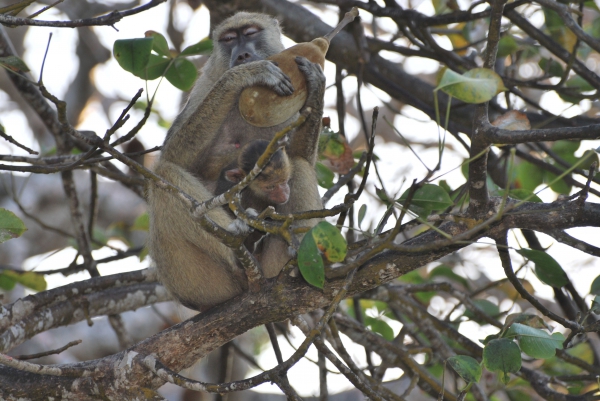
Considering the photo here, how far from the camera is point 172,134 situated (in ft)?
11.9

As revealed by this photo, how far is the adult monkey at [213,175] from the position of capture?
10.4ft

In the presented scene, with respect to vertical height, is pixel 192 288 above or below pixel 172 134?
below

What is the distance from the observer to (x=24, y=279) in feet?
13.8

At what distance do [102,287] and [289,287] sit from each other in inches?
70.5

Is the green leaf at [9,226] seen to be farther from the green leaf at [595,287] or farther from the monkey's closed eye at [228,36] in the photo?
the green leaf at [595,287]

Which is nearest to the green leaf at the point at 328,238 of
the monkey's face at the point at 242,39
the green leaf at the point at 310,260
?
the green leaf at the point at 310,260

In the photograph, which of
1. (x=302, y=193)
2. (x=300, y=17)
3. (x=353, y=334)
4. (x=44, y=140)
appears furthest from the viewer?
(x=44, y=140)

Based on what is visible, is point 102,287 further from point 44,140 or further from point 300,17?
point 44,140

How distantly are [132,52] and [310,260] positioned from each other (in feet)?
4.97

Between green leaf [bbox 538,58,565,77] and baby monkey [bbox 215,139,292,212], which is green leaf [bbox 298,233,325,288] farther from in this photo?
green leaf [bbox 538,58,565,77]

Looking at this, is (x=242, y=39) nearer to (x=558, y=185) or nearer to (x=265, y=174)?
(x=265, y=174)

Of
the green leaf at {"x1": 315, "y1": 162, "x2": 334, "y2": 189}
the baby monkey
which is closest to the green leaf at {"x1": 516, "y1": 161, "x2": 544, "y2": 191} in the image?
the green leaf at {"x1": 315, "y1": 162, "x2": 334, "y2": 189}

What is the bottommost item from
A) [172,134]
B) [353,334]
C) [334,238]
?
[334,238]

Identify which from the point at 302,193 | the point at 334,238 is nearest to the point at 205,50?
the point at 302,193
